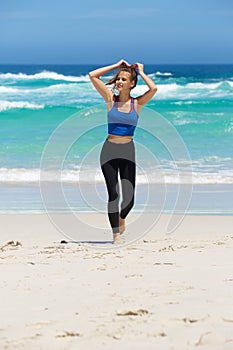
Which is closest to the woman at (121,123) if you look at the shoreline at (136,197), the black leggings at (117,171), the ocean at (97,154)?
the black leggings at (117,171)

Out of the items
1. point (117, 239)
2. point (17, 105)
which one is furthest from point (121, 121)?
point (17, 105)

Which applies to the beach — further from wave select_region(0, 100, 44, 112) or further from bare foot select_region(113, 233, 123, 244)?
wave select_region(0, 100, 44, 112)

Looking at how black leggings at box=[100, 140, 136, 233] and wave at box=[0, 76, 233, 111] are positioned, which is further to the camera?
wave at box=[0, 76, 233, 111]

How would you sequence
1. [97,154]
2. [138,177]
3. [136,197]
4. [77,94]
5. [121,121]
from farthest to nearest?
[77,94]
[97,154]
[138,177]
[136,197]
[121,121]

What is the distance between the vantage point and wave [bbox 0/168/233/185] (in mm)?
11038

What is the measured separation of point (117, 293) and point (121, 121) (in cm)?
221

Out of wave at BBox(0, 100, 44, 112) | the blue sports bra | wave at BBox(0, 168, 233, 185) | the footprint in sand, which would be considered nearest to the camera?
the blue sports bra

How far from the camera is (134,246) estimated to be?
20.5 ft

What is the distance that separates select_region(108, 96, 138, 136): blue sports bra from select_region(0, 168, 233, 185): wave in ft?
15.2

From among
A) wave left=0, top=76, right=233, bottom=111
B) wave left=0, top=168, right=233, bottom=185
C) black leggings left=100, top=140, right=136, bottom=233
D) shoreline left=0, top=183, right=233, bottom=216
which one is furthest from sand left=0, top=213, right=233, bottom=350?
wave left=0, top=76, right=233, bottom=111

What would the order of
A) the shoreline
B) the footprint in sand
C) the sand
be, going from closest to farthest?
1. the sand
2. the footprint in sand
3. the shoreline

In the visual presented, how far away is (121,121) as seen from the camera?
6.12 m

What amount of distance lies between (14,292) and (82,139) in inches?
477

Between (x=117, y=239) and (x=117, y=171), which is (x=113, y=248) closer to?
(x=117, y=239)
